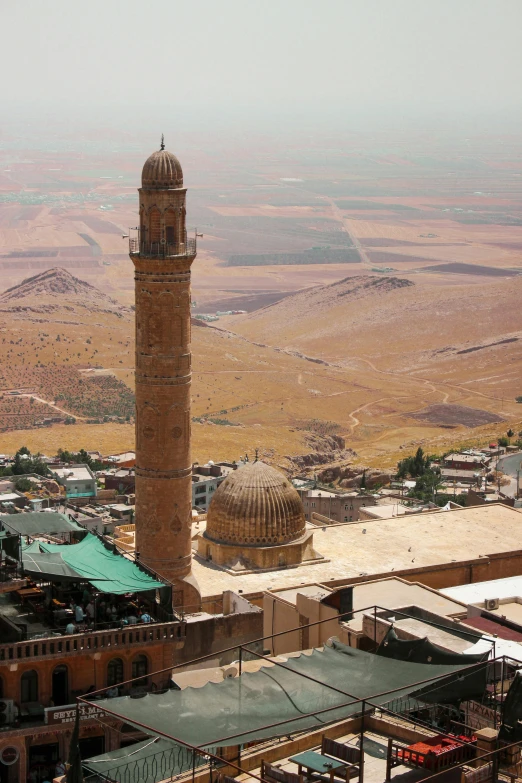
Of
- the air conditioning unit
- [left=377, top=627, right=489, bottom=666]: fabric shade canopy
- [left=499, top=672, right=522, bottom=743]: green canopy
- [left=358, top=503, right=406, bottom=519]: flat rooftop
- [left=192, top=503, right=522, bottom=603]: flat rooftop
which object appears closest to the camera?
[left=499, top=672, right=522, bottom=743]: green canopy

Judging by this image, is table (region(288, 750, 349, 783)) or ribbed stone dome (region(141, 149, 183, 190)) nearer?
table (region(288, 750, 349, 783))

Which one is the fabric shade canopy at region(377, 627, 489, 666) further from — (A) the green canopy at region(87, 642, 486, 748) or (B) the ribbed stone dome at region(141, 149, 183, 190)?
(B) the ribbed stone dome at region(141, 149, 183, 190)

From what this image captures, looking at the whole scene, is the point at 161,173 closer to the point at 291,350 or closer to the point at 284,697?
the point at 284,697

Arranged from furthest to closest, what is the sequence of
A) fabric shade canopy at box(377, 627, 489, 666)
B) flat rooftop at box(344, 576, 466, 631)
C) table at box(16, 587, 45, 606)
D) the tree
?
the tree → flat rooftop at box(344, 576, 466, 631) → table at box(16, 587, 45, 606) → fabric shade canopy at box(377, 627, 489, 666)

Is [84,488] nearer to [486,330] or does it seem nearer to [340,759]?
[340,759]

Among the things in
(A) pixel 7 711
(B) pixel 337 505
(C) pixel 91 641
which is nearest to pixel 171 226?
→ (C) pixel 91 641

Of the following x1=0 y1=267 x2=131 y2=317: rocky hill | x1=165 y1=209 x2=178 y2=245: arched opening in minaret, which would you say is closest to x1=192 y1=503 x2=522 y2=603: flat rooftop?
x1=165 y1=209 x2=178 y2=245: arched opening in minaret
